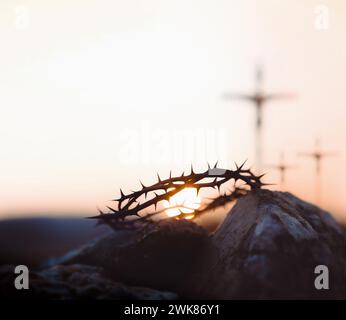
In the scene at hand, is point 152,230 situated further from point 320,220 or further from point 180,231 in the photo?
point 320,220

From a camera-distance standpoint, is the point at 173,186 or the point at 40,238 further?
the point at 40,238

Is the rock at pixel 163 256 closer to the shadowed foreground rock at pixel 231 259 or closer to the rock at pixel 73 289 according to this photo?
the shadowed foreground rock at pixel 231 259

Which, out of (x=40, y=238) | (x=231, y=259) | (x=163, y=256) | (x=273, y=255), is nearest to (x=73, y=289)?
(x=163, y=256)

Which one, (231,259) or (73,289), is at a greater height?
(231,259)

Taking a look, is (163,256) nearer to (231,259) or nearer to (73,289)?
(231,259)

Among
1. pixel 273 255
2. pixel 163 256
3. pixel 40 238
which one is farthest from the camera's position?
pixel 40 238

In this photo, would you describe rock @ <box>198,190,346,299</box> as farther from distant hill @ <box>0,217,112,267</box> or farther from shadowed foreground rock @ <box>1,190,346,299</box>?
distant hill @ <box>0,217,112,267</box>

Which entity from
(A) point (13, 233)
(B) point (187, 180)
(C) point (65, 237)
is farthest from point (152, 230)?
(C) point (65, 237)
